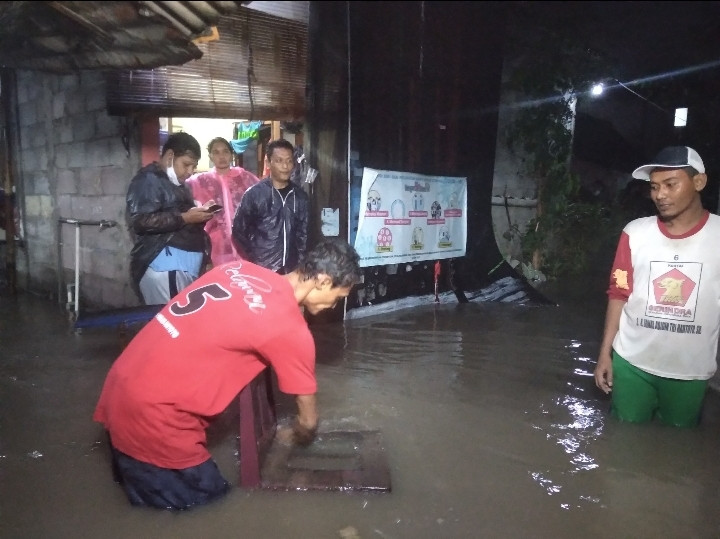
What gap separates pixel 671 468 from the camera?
304 cm

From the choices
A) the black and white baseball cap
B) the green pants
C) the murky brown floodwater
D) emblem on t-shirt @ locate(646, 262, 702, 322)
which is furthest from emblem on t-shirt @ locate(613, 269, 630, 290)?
the murky brown floodwater

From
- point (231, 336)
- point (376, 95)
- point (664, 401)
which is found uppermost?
point (376, 95)

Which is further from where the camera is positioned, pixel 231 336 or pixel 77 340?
pixel 77 340

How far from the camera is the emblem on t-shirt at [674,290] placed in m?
3.13

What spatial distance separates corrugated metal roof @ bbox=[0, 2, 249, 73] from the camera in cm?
159

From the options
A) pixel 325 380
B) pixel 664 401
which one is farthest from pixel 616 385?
pixel 325 380

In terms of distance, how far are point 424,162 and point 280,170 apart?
2.47 metres

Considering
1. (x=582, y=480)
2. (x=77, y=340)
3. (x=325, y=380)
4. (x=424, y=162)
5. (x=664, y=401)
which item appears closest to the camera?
(x=582, y=480)

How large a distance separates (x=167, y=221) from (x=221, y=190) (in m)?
1.16

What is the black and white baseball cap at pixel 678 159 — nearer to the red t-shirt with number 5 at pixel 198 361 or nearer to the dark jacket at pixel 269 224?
the red t-shirt with number 5 at pixel 198 361

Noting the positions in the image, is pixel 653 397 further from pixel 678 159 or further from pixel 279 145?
pixel 279 145

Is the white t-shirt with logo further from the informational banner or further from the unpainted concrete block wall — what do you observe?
the unpainted concrete block wall

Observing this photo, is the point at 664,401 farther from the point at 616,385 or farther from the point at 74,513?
the point at 74,513

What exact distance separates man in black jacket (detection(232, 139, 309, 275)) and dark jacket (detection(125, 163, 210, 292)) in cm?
44
